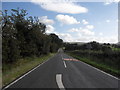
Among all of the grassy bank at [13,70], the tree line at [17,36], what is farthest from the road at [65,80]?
the tree line at [17,36]

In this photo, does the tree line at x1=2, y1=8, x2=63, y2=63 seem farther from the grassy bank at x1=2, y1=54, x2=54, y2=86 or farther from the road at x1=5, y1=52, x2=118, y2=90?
the road at x1=5, y1=52, x2=118, y2=90

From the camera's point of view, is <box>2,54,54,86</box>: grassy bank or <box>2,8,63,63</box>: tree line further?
<box>2,8,63,63</box>: tree line

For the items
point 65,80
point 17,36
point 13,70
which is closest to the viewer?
point 65,80

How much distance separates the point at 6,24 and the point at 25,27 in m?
13.2

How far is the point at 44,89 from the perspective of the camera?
6.95 m

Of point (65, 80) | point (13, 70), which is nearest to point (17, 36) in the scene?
point (13, 70)

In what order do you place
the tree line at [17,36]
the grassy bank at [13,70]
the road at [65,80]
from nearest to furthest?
the road at [65,80] → the grassy bank at [13,70] → the tree line at [17,36]

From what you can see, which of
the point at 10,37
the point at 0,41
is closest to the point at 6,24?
the point at 10,37

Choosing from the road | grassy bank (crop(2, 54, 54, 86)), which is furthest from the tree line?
the road

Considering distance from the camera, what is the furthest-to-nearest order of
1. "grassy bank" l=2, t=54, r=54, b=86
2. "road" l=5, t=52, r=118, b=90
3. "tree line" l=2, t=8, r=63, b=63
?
"tree line" l=2, t=8, r=63, b=63, "grassy bank" l=2, t=54, r=54, b=86, "road" l=5, t=52, r=118, b=90

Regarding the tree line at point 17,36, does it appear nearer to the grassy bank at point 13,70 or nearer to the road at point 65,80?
the grassy bank at point 13,70

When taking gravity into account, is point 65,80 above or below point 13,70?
above

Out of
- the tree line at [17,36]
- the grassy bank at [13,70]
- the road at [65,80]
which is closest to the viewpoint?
the road at [65,80]

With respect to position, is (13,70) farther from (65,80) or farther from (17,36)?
(17,36)
